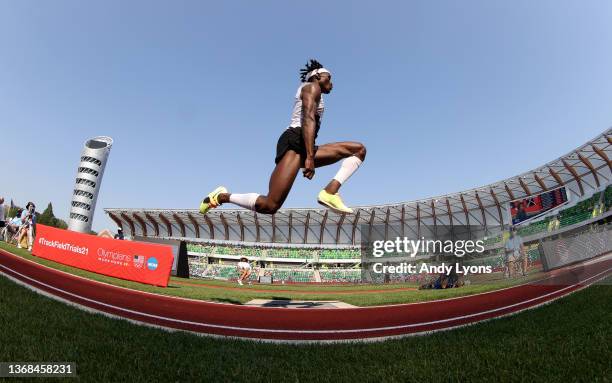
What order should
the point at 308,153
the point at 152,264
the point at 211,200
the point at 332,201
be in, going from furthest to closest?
→ the point at 152,264, the point at 211,200, the point at 332,201, the point at 308,153

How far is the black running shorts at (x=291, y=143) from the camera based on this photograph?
3.30 m

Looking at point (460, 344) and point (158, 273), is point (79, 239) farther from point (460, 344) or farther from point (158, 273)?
point (460, 344)

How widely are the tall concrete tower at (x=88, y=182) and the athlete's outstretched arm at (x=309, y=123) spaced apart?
71.1 meters

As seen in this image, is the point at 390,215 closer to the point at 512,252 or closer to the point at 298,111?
the point at 512,252

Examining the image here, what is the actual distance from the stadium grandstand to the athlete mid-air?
3550 cm

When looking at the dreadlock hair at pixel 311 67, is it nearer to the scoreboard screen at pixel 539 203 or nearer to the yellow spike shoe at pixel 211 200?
the yellow spike shoe at pixel 211 200

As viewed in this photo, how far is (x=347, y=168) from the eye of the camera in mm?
3529

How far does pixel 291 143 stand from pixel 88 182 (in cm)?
7436

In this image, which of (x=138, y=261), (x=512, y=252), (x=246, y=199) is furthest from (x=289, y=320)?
(x=512, y=252)

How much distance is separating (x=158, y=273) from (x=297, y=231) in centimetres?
3759

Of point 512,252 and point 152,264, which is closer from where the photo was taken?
point 152,264

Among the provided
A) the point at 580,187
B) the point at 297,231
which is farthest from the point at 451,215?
the point at 297,231

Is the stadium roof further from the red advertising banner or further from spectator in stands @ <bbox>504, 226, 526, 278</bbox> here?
the red advertising banner

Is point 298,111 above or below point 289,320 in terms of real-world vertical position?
above
